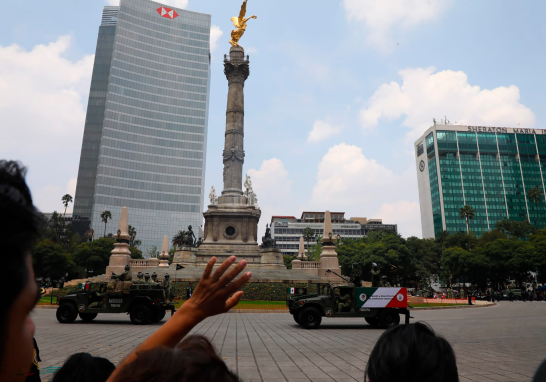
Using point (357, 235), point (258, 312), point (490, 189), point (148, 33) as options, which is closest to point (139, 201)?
point (148, 33)

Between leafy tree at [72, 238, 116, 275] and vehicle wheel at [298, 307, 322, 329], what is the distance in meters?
51.4

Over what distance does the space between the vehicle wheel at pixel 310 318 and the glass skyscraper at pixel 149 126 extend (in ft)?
299

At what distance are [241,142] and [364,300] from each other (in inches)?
1127

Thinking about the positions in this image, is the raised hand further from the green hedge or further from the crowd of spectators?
the green hedge

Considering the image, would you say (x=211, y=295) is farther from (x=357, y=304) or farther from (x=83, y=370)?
(x=357, y=304)

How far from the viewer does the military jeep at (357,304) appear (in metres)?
14.2

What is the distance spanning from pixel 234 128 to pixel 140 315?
28430 mm

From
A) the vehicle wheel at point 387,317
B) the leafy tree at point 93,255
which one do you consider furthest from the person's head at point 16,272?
the leafy tree at point 93,255

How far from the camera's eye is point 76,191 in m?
107

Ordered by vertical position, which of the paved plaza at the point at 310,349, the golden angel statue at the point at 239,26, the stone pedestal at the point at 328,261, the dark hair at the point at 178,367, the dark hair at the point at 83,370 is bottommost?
the paved plaza at the point at 310,349

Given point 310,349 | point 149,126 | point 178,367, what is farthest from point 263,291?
point 149,126

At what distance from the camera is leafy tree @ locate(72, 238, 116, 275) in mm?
56562

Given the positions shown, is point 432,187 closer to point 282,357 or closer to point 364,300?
point 364,300

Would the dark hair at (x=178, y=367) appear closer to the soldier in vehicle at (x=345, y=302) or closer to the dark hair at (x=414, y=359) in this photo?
the dark hair at (x=414, y=359)
